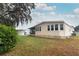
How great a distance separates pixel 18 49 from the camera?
8117 millimetres

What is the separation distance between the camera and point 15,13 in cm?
823

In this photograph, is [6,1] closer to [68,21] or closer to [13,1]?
[13,1]

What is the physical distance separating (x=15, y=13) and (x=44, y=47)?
95 centimetres

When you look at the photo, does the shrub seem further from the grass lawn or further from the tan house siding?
the tan house siding

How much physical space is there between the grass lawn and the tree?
0.38m

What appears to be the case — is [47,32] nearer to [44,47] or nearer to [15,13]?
[44,47]

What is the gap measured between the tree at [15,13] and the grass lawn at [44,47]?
1.26ft

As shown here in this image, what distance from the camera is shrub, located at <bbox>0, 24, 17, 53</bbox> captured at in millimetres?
8086

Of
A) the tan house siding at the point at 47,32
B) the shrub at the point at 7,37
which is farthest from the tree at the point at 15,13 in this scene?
the tan house siding at the point at 47,32

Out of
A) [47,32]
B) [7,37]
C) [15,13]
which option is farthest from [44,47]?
[15,13]

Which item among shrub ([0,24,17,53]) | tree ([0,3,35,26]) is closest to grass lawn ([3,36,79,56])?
shrub ([0,24,17,53])

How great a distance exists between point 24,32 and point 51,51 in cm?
71

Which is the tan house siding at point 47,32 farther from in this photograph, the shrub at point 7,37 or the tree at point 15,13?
the shrub at point 7,37

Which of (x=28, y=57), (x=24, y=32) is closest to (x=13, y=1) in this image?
(x=24, y=32)
